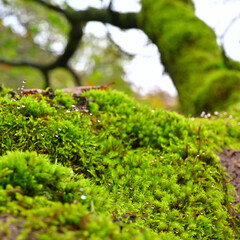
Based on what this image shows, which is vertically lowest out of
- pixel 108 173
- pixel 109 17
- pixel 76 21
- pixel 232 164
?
pixel 76 21

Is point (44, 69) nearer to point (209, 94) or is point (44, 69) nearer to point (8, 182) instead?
point (209, 94)

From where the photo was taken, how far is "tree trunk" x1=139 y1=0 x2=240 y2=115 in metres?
5.63

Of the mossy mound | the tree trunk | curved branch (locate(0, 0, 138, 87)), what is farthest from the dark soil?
curved branch (locate(0, 0, 138, 87))

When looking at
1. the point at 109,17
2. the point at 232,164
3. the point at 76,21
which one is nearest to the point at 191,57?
the point at 232,164

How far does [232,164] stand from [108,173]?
1.57 meters

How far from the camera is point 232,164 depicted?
2975mm

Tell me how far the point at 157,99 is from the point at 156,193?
2374cm

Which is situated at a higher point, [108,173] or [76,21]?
[108,173]

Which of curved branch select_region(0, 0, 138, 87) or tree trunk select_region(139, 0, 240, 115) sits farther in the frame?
curved branch select_region(0, 0, 138, 87)

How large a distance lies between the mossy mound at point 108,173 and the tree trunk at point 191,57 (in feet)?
8.12

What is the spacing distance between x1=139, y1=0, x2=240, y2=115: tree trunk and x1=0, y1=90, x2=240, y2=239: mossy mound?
247cm

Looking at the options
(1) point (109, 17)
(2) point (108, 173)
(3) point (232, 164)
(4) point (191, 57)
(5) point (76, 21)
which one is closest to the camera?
(2) point (108, 173)

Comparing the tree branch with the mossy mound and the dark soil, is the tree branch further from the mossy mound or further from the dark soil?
the dark soil

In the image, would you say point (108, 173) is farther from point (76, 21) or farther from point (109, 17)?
point (76, 21)
